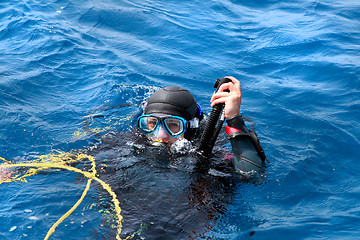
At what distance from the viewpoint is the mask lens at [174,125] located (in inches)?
164

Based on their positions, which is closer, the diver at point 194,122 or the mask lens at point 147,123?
the diver at point 194,122

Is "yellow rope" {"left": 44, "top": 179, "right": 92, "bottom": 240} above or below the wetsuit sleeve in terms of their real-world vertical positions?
below

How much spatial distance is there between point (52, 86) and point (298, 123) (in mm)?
4150

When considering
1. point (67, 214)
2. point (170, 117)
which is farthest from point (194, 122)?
point (67, 214)

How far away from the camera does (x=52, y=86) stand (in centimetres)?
638

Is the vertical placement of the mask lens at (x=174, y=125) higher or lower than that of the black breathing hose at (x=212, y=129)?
lower

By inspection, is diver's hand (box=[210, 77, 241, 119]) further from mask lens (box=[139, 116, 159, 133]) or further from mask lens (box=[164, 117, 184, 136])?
mask lens (box=[139, 116, 159, 133])

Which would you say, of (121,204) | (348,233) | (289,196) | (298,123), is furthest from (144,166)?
(298,123)

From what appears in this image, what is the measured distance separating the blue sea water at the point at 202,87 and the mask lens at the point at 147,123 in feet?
2.92

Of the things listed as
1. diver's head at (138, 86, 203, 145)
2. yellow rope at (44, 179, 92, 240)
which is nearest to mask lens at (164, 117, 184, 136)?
diver's head at (138, 86, 203, 145)

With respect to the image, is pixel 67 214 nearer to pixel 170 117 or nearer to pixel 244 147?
pixel 170 117

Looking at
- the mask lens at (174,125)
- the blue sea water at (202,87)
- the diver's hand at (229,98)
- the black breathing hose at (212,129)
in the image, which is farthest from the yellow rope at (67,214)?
the diver's hand at (229,98)

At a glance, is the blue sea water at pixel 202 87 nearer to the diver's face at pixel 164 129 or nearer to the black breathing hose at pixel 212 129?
the black breathing hose at pixel 212 129

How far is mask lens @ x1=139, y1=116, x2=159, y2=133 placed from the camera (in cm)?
424
